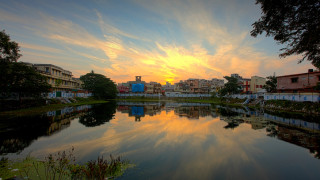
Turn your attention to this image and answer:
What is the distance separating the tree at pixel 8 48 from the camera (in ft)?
80.8

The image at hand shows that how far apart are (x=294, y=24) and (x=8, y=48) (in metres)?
37.7

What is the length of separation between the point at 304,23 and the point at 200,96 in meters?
82.9

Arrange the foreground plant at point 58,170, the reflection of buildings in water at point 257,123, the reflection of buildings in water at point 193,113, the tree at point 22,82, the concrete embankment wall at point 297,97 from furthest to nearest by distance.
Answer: the concrete embankment wall at point 297,97 → the tree at point 22,82 → the reflection of buildings in water at point 193,113 → the reflection of buildings in water at point 257,123 → the foreground plant at point 58,170

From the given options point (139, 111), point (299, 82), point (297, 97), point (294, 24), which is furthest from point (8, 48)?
point (299, 82)

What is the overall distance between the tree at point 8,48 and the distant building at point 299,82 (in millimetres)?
63183

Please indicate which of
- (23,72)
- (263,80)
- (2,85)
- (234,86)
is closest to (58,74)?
(23,72)

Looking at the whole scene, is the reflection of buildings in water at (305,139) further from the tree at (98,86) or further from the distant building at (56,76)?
the tree at (98,86)

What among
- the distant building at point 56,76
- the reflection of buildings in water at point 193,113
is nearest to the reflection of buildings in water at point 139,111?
the reflection of buildings in water at point 193,113

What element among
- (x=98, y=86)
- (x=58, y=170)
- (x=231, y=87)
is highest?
(x=98, y=86)

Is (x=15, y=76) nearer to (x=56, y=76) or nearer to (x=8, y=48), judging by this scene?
(x=8, y=48)

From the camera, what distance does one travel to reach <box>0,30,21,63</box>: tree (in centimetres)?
2462

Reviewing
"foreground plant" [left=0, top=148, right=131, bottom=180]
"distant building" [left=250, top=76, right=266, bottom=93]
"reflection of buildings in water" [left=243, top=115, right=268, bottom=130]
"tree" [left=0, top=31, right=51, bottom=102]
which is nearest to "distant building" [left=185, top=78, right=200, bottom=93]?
"distant building" [left=250, top=76, right=266, bottom=93]

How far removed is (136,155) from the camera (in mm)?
10016

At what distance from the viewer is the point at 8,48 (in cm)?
2523
